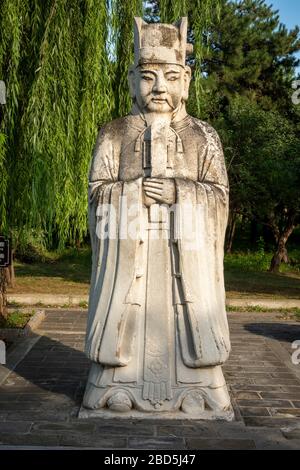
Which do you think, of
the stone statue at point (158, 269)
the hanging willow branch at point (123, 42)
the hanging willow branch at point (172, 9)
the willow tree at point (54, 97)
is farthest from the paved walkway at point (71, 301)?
the stone statue at point (158, 269)

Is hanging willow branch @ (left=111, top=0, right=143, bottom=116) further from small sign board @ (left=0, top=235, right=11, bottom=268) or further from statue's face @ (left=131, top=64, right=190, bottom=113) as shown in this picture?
statue's face @ (left=131, top=64, right=190, bottom=113)

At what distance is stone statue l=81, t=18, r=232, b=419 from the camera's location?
4.57 meters

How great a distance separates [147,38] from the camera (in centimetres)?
474

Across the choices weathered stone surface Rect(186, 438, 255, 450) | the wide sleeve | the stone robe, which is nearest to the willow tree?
the stone robe

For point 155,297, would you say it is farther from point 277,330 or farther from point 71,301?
point 71,301

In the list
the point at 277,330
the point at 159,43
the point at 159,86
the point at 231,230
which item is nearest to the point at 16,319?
the point at 277,330

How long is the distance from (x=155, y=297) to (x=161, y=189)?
3.15 feet

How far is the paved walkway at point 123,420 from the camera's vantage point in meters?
4.07

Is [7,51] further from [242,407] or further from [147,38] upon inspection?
[242,407]

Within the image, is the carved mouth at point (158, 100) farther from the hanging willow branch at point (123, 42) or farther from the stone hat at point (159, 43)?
the hanging willow branch at point (123, 42)

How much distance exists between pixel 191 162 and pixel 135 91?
2.78ft

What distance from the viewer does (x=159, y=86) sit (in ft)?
15.3

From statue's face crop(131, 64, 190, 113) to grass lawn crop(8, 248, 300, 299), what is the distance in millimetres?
8282

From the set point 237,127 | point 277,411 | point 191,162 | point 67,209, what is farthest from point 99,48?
point 237,127
